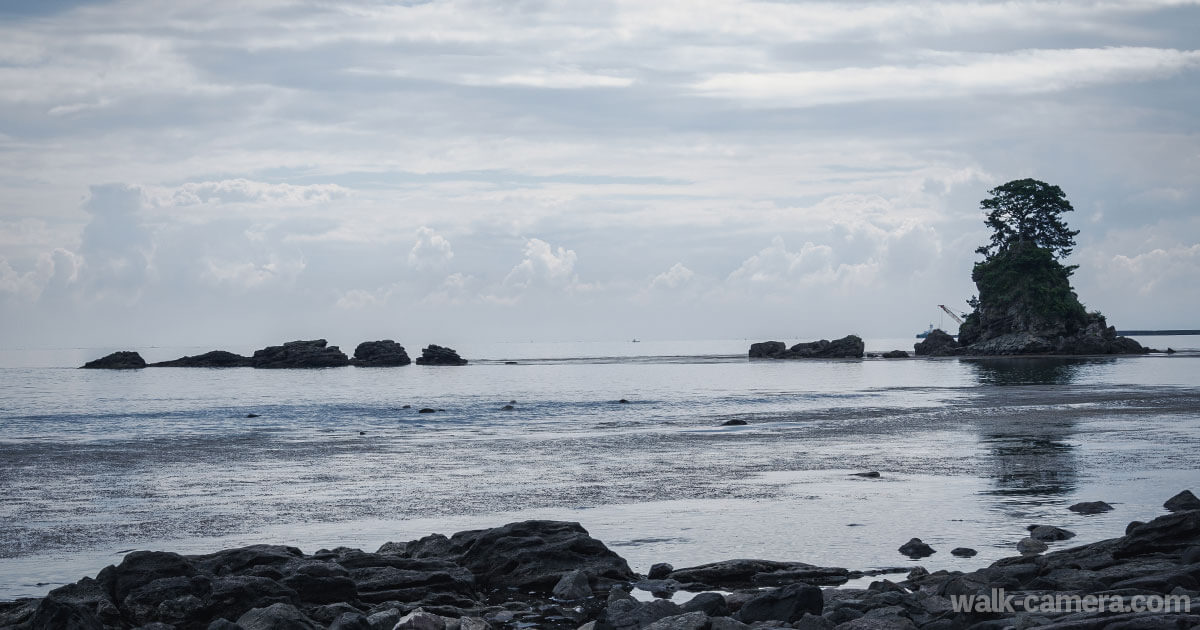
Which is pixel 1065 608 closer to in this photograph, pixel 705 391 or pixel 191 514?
pixel 191 514

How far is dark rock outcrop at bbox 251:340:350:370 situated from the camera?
171 meters

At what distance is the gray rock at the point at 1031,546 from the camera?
18.5 m

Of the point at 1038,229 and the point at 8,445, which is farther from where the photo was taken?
the point at 1038,229

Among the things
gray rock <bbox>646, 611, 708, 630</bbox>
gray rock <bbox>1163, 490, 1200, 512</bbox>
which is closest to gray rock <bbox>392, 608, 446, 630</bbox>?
gray rock <bbox>646, 611, 708, 630</bbox>

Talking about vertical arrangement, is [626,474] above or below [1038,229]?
below

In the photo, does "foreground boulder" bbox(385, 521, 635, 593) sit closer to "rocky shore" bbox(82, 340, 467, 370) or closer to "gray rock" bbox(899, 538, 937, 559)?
"gray rock" bbox(899, 538, 937, 559)

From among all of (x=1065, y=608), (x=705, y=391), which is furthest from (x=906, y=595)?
(x=705, y=391)

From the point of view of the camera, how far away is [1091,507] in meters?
23.0

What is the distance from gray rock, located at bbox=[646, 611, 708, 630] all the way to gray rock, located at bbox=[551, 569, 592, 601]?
152 inches

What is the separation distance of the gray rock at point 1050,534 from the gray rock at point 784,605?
25.0 feet

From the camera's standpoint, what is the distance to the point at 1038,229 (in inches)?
5576

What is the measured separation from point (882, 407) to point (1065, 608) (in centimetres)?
5023

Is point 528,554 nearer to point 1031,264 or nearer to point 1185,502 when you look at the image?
point 1185,502

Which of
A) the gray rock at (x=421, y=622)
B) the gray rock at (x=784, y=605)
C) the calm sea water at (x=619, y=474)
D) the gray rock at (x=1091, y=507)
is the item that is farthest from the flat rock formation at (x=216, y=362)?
the gray rock at (x=784, y=605)
